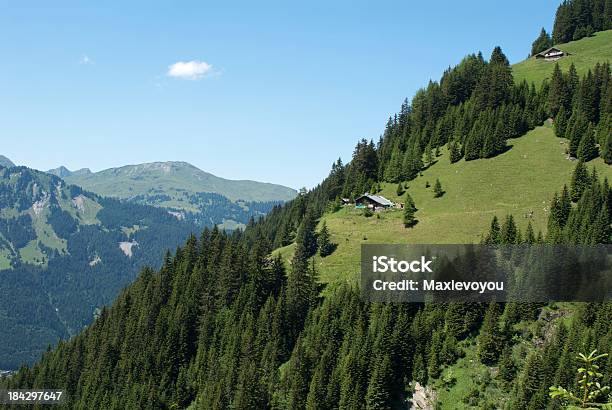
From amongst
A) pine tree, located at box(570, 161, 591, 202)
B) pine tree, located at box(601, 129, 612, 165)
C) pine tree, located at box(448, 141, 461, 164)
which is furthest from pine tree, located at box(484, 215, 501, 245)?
pine tree, located at box(448, 141, 461, 164)

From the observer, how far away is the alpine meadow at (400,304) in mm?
81188

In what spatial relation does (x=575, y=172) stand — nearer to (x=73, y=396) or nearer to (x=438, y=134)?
(x=438, y=134)

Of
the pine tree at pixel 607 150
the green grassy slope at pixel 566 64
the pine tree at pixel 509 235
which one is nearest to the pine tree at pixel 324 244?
the pine tree at pixel 509 235

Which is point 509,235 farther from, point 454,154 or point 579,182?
point 454,154

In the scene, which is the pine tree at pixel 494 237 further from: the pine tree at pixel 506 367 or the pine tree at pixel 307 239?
the pine tree at pixel 307 239

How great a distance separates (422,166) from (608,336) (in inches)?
3277

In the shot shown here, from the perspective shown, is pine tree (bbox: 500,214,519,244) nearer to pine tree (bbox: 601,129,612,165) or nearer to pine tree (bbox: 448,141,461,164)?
pine tree (bbox: 601,129,612,165)

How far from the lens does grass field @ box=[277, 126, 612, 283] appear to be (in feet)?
384

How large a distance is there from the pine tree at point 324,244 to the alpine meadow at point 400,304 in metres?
0.64

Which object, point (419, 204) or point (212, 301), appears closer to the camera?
point (212, 301)

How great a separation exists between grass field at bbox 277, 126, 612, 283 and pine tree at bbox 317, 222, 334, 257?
1.73m

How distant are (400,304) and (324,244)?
3443 cm

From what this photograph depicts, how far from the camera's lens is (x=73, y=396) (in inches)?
4862

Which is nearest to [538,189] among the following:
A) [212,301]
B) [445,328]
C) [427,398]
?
[445,328]
